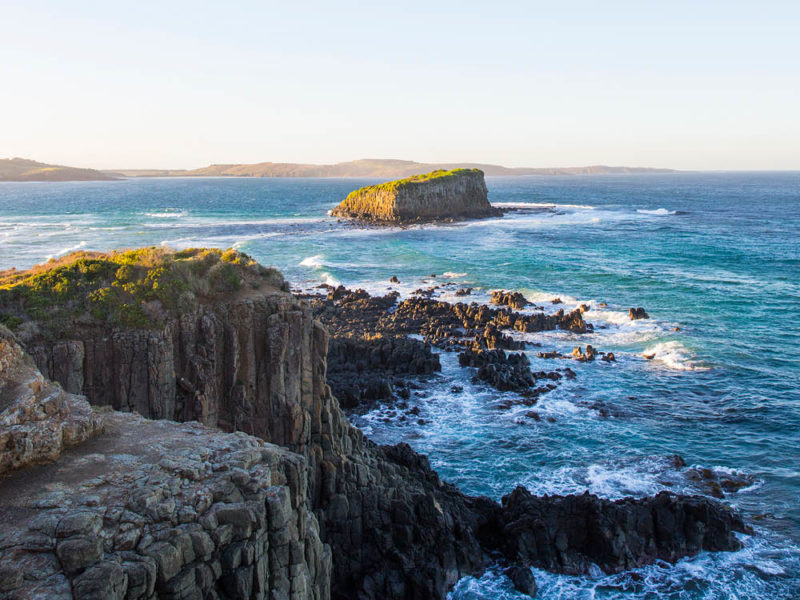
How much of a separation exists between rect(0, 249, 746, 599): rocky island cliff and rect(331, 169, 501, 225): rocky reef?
346 feet

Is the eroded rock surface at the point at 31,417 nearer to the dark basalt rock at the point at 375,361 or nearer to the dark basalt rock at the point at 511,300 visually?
the dark basalt rock at the point at 375,361

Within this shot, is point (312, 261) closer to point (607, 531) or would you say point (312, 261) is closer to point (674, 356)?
point (674, 356)

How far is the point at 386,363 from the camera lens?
141ft

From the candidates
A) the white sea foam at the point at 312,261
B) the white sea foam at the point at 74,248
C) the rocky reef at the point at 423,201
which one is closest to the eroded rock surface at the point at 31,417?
the white sea foam at the point at 312,261

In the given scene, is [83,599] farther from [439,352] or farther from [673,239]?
[673,239]

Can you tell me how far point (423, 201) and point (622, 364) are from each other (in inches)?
3747

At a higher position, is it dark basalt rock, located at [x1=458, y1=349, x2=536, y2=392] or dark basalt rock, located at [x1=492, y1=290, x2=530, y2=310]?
dark basalt rock, located at [x1=492, y1=290, x2=530, y2=310]

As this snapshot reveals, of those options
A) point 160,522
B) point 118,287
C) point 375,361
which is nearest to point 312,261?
point 375,361

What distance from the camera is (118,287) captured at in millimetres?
22250

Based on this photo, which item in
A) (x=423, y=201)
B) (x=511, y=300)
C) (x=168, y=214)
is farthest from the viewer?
(x=168, y=214)

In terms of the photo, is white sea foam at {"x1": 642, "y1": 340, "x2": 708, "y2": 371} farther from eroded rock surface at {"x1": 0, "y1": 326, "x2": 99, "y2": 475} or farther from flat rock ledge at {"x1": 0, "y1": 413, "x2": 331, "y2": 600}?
eroded rock surface at {"x1": 0, "y1": 326, "x2": 99, "y2": 475}

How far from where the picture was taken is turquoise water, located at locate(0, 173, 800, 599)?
1033 inches

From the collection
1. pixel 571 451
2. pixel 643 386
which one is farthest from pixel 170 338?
pixel 643 386

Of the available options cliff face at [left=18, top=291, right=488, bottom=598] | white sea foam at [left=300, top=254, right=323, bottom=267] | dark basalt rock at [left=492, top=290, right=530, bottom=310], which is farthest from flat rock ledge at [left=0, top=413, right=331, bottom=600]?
white sea foam at [left=300, top=254, right=323, bottom=267]
